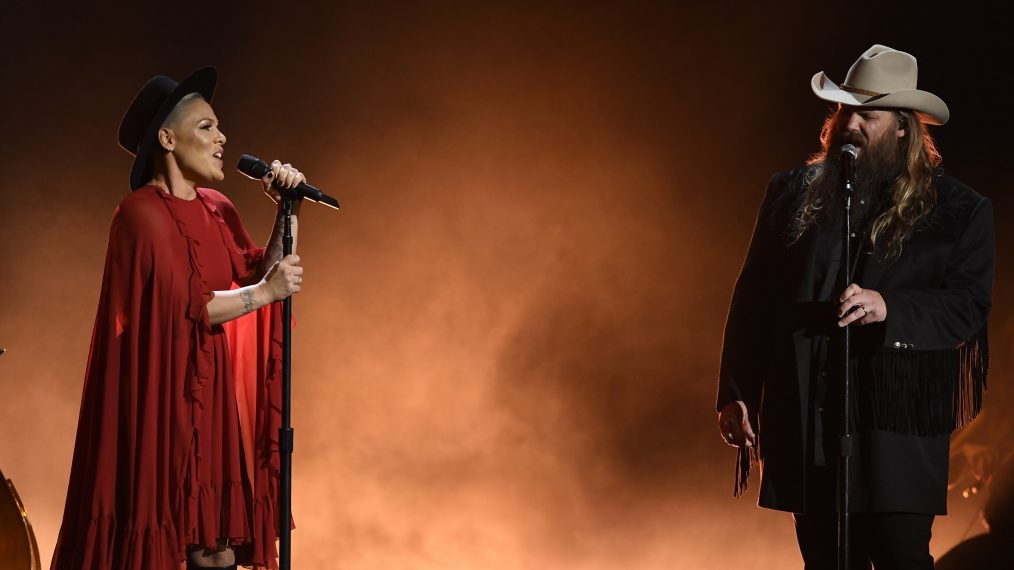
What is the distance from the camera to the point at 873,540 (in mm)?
2258

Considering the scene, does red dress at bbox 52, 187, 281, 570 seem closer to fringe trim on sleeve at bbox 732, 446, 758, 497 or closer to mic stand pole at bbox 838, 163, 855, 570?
fringe trim on sleeve at bbox 732, 446, 758, 497

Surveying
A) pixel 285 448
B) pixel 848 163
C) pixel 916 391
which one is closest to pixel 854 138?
pixel 848 163

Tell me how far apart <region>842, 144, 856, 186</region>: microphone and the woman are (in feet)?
4.12

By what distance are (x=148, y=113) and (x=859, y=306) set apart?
1740 mm

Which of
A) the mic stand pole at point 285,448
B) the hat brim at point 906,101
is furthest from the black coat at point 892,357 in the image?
the mic stand pole at point 285,448

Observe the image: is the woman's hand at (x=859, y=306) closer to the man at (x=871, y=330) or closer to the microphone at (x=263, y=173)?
the man at (x=871, y=330)

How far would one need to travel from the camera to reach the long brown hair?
2.29 meters

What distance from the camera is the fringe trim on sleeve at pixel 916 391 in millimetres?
2213

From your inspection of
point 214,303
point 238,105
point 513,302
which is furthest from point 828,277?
point 238,105

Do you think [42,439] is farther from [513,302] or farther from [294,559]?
[513,302]

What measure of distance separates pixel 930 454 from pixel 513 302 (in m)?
1.91

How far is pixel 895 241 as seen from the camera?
227cm

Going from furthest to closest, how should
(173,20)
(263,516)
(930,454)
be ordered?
(173,20) < (263,516) < (930,454)

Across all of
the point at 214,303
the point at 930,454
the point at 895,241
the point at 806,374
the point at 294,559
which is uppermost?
the point at 895,241
